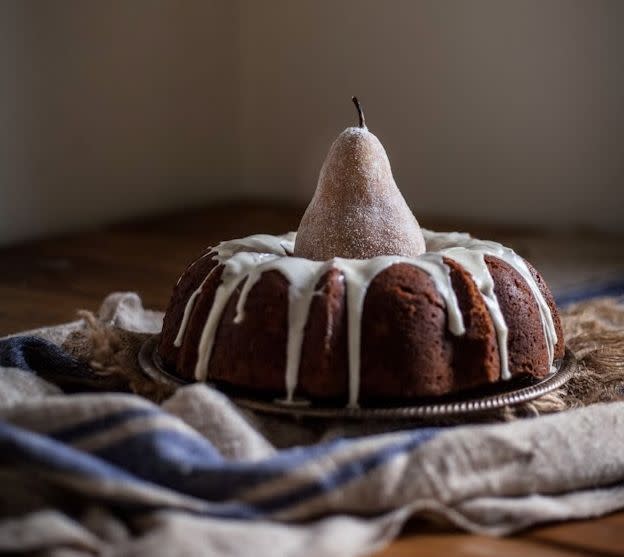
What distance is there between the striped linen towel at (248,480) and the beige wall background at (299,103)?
148 cm

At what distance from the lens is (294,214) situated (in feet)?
9.21

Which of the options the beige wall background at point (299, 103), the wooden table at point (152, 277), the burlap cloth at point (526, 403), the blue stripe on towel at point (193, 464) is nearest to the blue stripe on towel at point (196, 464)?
the blue stripe on towel at point (193, 464)

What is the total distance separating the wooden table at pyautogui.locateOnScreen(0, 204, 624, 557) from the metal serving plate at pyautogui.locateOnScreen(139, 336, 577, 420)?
0.45 feet

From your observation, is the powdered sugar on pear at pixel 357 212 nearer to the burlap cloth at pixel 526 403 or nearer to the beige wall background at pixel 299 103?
the burlap cloth at pixel 526 403

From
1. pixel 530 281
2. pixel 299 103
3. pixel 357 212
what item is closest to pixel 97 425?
pixel 357 212

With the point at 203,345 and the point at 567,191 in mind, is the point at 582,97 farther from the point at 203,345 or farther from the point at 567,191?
the point at 203,345

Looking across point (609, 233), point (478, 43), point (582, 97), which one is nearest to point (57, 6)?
point (478, 43)

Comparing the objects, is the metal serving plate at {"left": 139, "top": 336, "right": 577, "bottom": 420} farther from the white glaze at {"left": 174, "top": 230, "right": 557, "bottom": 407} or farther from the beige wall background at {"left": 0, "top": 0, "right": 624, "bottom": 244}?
the beige wall background at {"left": 0, "top": 0, "right": 624, "bottom": 244}

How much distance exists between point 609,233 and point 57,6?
141 cm

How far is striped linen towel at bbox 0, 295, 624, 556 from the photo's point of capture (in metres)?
0.78

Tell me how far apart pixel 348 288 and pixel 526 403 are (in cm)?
22

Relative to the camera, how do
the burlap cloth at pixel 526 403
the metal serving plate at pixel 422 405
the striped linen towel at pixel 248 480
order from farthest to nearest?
the burlap cloth at pixel 526 403, the metal serving plate at pixel 422 405, the striped linen towel at pixel 248 480

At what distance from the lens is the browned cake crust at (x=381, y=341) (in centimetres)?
102

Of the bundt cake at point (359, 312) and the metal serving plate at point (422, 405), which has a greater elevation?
the bundt cake at point (359, 312)
